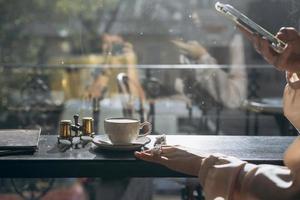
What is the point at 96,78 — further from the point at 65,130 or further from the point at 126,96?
the point at 65,130

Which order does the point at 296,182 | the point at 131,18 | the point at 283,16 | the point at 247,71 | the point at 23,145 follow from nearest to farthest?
the point at 296,182 < the point at 23,145 < the point at 283,16 < the point at 247,71 < the point at 131,18

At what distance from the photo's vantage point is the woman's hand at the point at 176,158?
1.14 m

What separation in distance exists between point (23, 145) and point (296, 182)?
69cm

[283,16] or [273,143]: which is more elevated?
[283,16]

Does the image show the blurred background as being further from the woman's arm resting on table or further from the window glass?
the woman's arm resting on table

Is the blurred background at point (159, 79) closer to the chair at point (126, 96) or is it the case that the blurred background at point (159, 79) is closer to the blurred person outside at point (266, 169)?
the chair at point (126, 96)

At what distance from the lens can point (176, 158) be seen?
1162 millimetres

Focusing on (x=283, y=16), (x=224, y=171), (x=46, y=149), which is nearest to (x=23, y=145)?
(x=46, y=149)

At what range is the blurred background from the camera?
2.98 metres

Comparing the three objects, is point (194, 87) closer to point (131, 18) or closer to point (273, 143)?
point (131, 18)

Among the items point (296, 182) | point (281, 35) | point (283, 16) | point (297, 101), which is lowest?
point (296, 182)

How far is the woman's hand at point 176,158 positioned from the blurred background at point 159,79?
1.24 meters

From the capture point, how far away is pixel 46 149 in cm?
127

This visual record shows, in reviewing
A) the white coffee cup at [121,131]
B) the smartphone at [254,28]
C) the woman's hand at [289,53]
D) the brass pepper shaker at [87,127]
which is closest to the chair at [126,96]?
the brass pepper shaker at [87,127]
